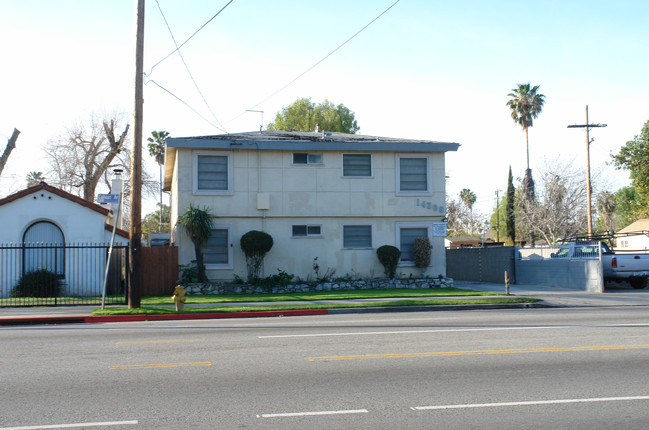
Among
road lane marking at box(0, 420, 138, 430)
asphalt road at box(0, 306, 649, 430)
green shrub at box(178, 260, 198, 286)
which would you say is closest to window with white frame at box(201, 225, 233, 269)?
green shrub at box(178, 260, 198, 286)

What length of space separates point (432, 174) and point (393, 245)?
3.36m

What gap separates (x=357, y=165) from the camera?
80.2 feet

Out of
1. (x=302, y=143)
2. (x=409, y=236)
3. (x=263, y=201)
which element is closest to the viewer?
(x=263, y=201)

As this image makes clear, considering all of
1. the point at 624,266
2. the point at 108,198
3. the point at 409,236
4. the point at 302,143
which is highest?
the point at 302,143

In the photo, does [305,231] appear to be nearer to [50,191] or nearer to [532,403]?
[50,191]

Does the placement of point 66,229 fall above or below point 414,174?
below

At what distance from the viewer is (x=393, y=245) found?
24.4 meters

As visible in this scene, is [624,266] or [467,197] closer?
[624,266]

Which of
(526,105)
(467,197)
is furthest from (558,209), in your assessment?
(467,197)

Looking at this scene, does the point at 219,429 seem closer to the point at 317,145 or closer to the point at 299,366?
the point at 299,366

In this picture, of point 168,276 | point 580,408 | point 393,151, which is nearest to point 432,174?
point 393,151

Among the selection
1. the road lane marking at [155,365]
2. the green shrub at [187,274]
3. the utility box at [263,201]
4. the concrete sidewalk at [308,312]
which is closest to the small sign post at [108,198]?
the concrete sidewalk at [308,312]

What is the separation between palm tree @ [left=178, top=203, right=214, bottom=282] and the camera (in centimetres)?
2197

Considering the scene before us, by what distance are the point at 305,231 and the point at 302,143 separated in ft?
11.5
